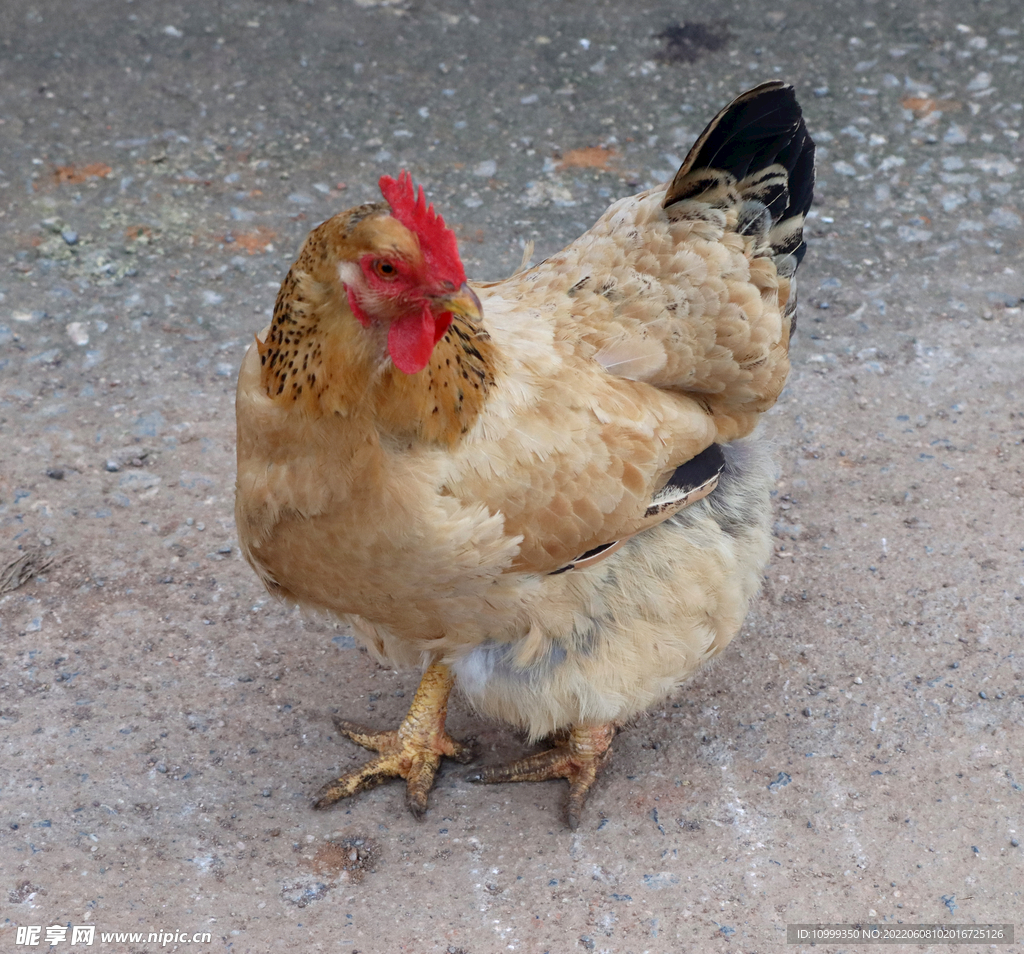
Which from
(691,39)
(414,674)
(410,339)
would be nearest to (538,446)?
(410,339)

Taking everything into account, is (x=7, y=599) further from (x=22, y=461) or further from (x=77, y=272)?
(x=77, y=272)

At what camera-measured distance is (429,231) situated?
2350mm

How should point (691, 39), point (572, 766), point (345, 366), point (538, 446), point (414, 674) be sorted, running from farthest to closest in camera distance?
point (691, 39) → point (414, 674) → point (572, 766) → point (538, 446) → point (345, 366)

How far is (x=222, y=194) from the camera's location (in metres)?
5.84

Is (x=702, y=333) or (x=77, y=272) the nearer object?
(x=702, y=333)

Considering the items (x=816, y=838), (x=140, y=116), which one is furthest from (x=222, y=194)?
(x=816, y=838)

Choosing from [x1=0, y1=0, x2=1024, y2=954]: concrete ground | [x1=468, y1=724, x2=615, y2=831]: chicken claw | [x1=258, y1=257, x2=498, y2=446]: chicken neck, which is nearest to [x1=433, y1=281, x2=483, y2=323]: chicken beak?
[x1=258, y1=257, x2=498, y2=446]: chicken neck

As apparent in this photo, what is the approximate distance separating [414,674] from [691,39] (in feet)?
16.6

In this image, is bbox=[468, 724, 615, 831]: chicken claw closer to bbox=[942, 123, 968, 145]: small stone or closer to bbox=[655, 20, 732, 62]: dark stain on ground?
bbox=[942, 123, 968, 145]: small stone

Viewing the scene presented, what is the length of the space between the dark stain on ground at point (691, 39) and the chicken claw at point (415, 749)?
495 centimetres

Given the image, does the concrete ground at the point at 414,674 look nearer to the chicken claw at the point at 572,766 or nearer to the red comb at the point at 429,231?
the chicken claw at the point at 572,766

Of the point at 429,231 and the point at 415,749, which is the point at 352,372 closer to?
the point at 429,231

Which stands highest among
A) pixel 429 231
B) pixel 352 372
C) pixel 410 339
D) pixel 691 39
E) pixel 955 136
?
pixel 429 231

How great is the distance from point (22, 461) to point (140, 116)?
2.80 m
